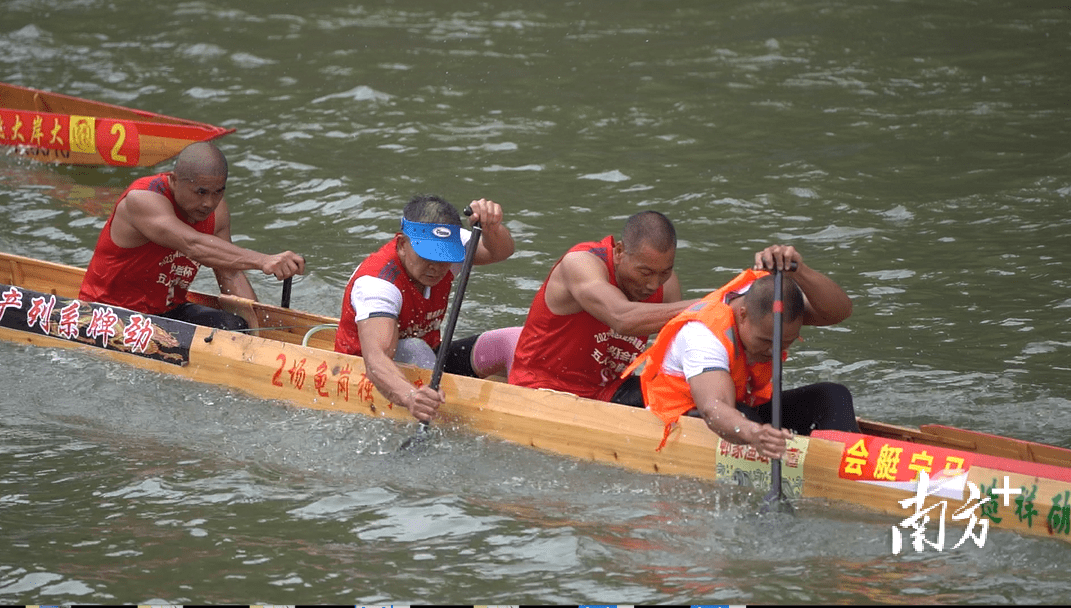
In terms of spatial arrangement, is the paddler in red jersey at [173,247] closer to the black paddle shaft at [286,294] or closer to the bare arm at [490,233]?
the black paddle shaft at [286,294]

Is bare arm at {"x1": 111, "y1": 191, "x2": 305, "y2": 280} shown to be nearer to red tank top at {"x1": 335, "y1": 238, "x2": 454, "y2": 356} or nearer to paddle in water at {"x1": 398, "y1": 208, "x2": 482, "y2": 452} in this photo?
red tank top at {"x1": 335, "y1": 238, "x2": 454, "y2": 356}

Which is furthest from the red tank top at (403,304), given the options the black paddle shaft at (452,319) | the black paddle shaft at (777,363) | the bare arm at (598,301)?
the black paddle shaft at (777,363)

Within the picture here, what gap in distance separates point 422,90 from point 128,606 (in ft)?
33.5

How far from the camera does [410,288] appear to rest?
278 inches

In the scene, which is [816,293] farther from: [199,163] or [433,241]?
[199,163]

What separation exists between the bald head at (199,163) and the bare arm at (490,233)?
1.80 metres

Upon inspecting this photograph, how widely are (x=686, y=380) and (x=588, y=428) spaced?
69 centimetres

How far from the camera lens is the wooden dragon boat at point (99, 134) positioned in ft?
41.2

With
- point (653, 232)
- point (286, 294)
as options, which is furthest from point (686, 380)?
point (286, 294)

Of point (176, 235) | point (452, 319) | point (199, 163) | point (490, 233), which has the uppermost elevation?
point (199, 163)

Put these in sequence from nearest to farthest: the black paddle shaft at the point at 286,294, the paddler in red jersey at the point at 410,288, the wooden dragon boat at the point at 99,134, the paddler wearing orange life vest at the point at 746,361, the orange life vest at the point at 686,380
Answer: the paddler wearing orange life vest at the point at 746,361 → the orange life vest at the point at 686,380 → the paddler in red jersey at the point at 410,288 → the black paddle shaft at the point at 286,294 → the wooden dragon boat at the point at 99,134

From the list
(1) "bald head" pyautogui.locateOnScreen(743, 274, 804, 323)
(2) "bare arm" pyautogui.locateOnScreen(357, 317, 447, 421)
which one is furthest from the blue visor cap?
(1) "bald head" pyautogui.locateOnScreen(743, 274, 804, 323)

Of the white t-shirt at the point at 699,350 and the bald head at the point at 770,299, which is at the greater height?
the bald head at the point at 770,299

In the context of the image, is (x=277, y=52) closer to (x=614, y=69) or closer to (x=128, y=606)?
(x=614, y=69)
